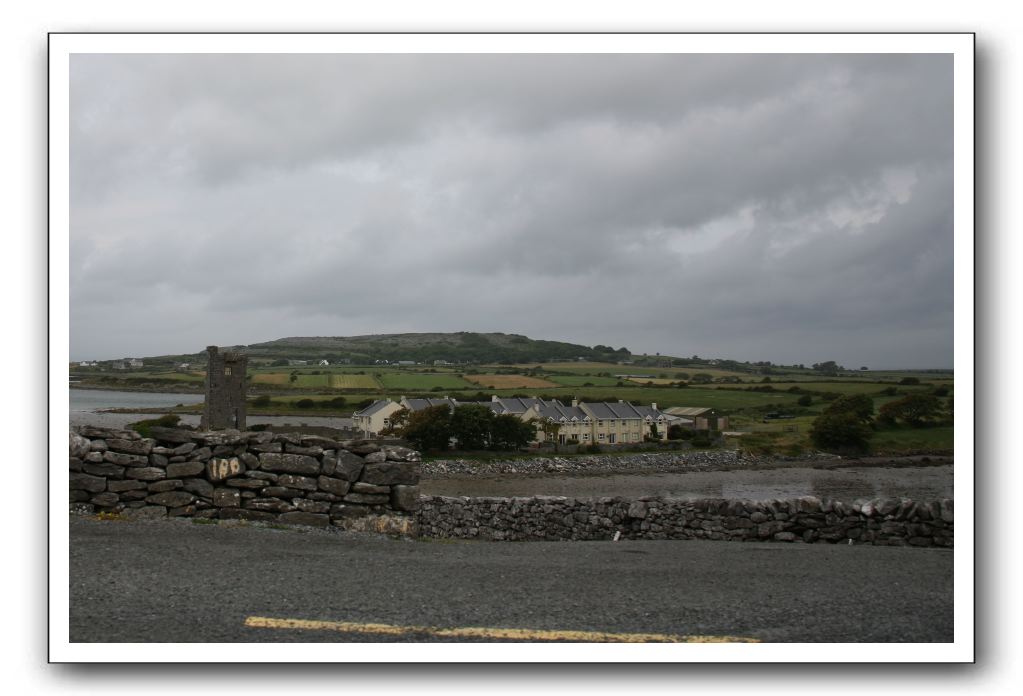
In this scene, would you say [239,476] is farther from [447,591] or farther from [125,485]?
[447,591]

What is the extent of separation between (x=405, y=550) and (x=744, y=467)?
4336 cm

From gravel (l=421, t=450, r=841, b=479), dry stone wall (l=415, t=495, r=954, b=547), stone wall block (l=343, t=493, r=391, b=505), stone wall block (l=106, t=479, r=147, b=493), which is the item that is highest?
stone wall block (l=106, t=479, r=147, b=493)

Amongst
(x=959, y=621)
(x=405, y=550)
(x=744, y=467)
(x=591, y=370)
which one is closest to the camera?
(x=959, y=621)

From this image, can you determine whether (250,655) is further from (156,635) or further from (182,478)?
(182,478)

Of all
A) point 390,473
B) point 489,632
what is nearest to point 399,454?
point 390,473

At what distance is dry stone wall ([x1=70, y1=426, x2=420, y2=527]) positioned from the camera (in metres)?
6.57

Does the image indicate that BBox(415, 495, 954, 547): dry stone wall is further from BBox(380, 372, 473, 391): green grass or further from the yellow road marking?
BBox(380, 372, 473, 391): green grass

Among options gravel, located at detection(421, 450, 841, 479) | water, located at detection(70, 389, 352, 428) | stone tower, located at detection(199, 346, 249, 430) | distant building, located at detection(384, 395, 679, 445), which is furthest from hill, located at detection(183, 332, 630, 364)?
distant building, located at detection(384, 395, 679, 445)

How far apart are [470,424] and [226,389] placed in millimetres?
26313

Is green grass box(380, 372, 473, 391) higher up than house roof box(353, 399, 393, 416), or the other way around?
green grass box(380, 372, 473, 391)

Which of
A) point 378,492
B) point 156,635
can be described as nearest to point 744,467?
point 378,492

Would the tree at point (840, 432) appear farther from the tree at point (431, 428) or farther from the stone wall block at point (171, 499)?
the tree at point (431, 428)

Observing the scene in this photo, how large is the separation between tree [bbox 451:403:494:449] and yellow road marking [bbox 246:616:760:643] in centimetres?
4212
